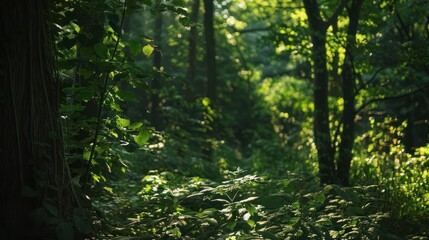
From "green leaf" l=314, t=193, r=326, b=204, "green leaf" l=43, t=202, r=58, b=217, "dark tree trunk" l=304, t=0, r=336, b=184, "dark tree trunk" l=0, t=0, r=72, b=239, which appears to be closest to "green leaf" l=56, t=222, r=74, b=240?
"green leaf" l=43, t=202, r=58, b=217

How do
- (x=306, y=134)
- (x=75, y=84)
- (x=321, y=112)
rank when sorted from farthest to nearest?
1. (x=306, y=134)
2. (x=321, y=112)
3. (x=75, y=84)

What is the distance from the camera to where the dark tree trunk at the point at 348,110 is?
7.89m

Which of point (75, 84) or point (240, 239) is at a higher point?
point (75, 84)

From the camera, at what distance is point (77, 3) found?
3875 millimetres

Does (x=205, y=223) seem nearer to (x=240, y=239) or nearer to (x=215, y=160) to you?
(x=240, y=239)

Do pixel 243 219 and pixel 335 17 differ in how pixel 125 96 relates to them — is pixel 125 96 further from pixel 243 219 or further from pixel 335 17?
pixel 335 17

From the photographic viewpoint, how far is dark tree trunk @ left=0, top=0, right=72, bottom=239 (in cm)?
325

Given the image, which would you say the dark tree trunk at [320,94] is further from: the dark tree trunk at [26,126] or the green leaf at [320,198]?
the dark tree trunk at [26,126]

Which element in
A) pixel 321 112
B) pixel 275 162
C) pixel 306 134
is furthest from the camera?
pixel 306 134

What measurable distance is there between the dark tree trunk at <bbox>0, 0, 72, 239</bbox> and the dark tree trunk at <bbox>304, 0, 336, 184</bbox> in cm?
511

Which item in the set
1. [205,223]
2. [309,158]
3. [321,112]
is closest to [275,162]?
[309,158]

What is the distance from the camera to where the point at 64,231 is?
9.98 ft

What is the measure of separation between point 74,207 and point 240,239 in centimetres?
114

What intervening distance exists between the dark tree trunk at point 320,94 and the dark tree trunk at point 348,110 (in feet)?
0.55
